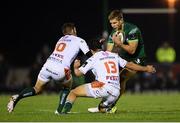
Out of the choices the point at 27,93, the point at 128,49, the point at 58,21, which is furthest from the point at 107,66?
the point at 58,21

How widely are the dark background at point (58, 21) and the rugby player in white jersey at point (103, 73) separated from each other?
2632cm

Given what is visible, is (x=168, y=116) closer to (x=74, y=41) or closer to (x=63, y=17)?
(x=74, y=41)

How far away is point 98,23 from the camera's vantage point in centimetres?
4509

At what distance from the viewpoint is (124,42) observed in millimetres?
16359

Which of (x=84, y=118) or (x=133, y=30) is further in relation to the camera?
(x=133, y=30)

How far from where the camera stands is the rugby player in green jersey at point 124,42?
15828 millimetres

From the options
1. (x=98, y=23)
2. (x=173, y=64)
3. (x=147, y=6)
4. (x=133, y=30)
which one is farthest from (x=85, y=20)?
(x=133, y=30)

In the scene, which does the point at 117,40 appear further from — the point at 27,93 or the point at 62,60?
the point at 27,93

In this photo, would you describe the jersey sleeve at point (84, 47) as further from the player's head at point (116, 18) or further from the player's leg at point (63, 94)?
the player's leg at point (63, 94)

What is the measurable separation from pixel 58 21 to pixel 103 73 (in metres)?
30.6

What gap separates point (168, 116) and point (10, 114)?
10.5ft

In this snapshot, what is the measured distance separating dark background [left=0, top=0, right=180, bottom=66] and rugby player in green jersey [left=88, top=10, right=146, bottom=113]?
24779mm

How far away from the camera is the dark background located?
42781 millimetres

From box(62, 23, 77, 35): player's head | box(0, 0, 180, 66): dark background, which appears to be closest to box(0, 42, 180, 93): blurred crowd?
box(0, 0, 180, 66): dark background
